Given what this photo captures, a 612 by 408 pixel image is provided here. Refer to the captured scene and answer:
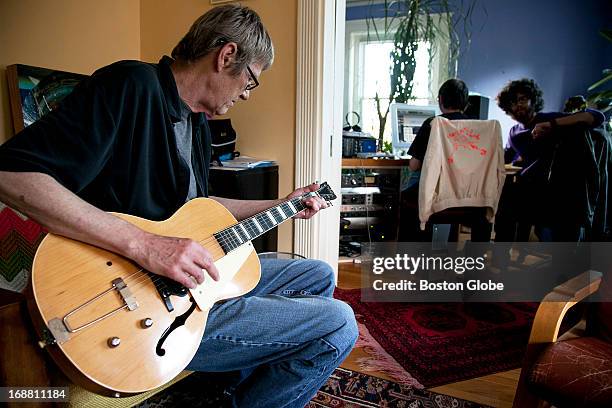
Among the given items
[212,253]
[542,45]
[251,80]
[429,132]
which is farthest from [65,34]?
[542,45]

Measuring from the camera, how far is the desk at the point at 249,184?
1993mm

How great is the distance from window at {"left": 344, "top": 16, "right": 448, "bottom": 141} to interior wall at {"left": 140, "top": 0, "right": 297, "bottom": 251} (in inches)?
116

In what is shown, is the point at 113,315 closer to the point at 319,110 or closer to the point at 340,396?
the point at 340,396

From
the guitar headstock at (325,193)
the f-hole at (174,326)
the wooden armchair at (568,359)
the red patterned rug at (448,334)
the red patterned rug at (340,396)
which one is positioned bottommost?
the red patterned rug at (448,334)

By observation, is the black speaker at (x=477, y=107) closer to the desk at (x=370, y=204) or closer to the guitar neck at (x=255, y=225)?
the desk at (x=370, y=204)

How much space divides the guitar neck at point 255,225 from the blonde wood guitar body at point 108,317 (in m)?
0.15

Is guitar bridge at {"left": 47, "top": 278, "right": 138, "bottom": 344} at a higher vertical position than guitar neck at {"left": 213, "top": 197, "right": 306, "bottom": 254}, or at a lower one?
lower

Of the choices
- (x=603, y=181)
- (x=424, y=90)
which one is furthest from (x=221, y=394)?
(x=424, y=90)

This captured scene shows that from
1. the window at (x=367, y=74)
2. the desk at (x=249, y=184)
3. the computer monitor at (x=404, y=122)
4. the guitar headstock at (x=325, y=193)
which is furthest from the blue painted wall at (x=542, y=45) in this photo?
the guitar headstock at (x=325, y=193)

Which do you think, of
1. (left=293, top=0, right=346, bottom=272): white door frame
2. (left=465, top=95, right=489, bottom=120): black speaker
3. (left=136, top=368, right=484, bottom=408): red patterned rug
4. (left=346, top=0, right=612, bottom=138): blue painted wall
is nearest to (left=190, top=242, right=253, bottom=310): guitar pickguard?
(left=136, top=368, right=484, bottom=408): red patterned rug

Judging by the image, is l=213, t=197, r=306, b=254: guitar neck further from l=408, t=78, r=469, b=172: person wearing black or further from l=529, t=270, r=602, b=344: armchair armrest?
l=408, t=78, r=469, b=172: person wearing black

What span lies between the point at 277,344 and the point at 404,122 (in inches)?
Result: 109

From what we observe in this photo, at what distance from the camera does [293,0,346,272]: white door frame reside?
2.11 m

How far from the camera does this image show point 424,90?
4.92m
